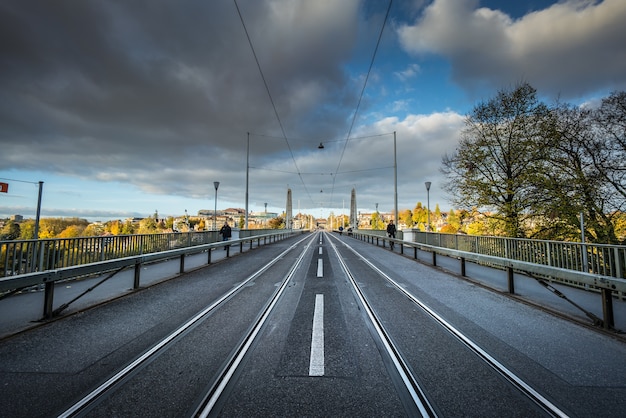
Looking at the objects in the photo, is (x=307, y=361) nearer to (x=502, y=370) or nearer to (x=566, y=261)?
(x=502, y=370)

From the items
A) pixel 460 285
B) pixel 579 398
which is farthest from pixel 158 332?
pixel 460 285

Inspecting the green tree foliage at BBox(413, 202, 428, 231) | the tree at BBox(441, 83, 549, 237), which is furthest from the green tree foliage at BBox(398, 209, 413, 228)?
the tree at BBox(441, 83, 549, 237)

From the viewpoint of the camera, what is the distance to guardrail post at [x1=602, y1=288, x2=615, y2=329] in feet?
14.7

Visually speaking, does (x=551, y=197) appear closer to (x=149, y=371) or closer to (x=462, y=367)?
(x=462, y=367)

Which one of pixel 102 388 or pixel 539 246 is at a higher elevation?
pixel 539 246

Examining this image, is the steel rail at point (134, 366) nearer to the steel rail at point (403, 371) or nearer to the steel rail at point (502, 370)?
the steel rail at point (403, 371)

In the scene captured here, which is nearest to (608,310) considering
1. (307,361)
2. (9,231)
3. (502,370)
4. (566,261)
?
(566,261)

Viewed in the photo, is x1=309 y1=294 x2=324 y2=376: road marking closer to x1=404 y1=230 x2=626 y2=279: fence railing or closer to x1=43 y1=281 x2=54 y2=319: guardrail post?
x1=43 y1=281 x2=54 y2=319: guardrail post

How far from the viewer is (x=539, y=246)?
7016 millimetres

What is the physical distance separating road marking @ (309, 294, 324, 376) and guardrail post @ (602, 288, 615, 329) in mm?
4707

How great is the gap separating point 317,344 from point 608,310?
4.94 metres

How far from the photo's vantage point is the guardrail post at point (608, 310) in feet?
14.7

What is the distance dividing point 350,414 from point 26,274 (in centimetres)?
568

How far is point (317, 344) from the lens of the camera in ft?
12.3
